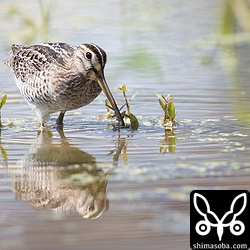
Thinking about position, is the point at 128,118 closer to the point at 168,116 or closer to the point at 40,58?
the point at 168,116

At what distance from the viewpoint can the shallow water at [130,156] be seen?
5445 mm

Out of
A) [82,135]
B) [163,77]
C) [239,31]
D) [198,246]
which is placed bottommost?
[198,246]

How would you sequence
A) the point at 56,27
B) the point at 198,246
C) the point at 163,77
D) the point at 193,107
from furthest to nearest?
1. the point at 56,27
2. the point at 163,77
3. the point at 193,107
4. the point at 198,246

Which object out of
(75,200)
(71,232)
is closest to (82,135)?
(75,200)

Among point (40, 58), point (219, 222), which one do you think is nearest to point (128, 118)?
point (40, 58)

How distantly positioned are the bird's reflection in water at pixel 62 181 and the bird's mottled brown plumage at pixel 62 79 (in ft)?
3.19

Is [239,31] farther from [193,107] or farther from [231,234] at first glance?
[231,234]

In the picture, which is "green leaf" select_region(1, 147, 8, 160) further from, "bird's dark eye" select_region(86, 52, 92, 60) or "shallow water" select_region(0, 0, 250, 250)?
"bird's dark eye" select_region(86, 52, 92, 60)

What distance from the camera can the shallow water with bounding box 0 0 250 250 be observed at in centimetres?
545

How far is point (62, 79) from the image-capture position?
8664mm

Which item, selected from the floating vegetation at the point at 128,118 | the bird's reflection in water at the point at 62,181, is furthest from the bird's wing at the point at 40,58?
the bird's reflection in water at the point at 62,181

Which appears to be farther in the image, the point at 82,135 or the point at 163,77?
the point at 163,77

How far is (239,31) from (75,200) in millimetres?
7486

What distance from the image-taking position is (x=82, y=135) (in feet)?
26.9
